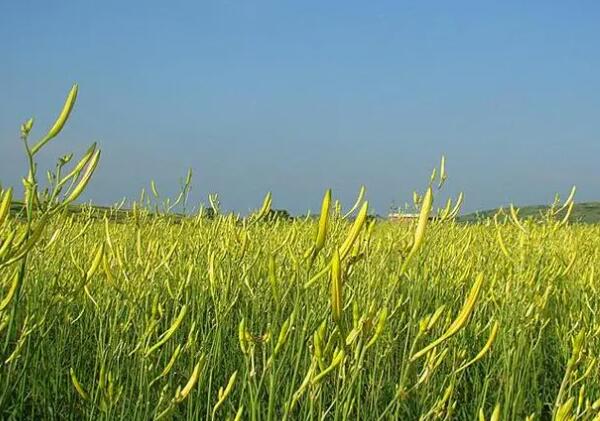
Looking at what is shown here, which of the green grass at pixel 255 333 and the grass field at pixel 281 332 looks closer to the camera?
the grass field at pixel 281 332

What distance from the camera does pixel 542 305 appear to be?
199 cm

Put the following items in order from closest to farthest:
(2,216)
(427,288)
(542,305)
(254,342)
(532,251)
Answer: (2,216) < (254,342) < (542,305) < (532,251) < (427,288)

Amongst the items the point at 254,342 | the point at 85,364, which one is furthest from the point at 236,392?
the point at 254,342

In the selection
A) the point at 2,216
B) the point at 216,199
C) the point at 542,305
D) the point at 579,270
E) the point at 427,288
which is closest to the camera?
the point at 2,216

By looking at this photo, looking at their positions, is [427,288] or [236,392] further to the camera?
[427,288]

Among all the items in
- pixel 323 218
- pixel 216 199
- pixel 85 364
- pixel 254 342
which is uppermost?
pixel 216 199

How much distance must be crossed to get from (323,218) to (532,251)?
1.70 metres

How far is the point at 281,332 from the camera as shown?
116 centimetres

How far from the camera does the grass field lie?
1.20m

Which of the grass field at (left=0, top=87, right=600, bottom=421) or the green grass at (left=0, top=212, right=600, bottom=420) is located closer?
the grass field at (left=0, top=87, right=600, bottom=421)

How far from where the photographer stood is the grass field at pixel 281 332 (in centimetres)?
120

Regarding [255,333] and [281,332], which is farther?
[255,333]

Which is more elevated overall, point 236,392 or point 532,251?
point 532,251

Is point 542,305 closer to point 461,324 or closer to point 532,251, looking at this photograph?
point 532,251
